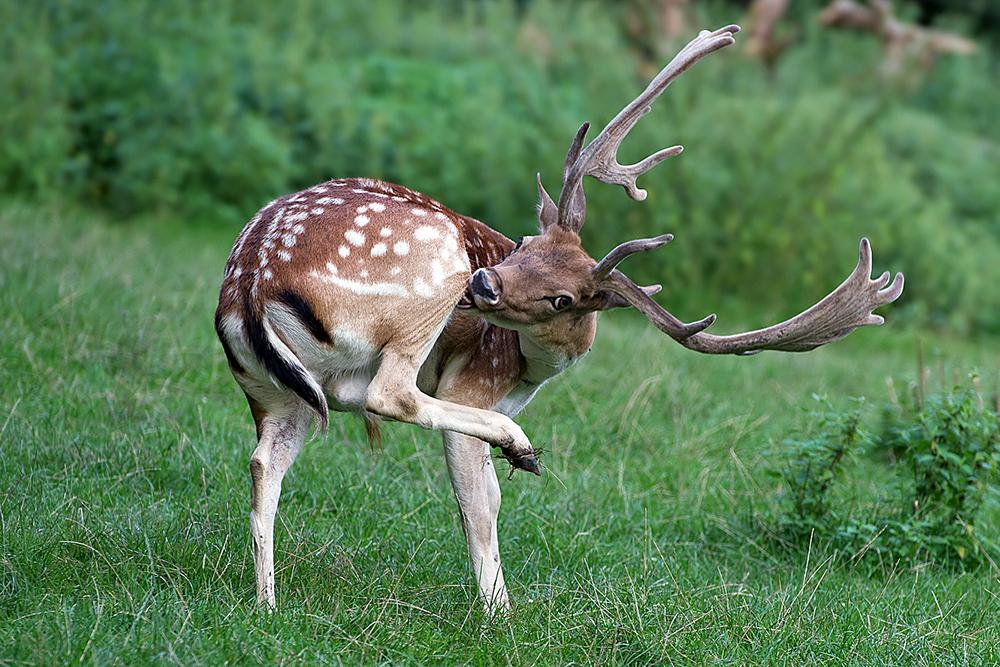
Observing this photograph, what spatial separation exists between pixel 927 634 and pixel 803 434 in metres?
2.01

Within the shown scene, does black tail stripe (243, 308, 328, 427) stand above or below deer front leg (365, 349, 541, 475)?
above

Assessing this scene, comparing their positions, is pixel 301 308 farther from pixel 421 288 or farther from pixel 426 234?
pixel 426 234

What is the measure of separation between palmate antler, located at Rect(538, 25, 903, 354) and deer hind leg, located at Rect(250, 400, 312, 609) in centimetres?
114

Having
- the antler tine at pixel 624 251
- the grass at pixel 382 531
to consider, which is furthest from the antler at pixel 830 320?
the grass at pixel 382 531

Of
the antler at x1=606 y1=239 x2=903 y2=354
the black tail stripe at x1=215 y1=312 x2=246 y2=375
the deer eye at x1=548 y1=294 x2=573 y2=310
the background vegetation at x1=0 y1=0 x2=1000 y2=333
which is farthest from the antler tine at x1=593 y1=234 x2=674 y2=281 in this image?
the background vegetation at x1=0 y1=0 x2=1000 y2=333

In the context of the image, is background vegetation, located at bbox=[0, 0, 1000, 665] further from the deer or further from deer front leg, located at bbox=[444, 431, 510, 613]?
the deer

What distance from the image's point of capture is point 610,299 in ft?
14.5

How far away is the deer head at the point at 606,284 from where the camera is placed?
13.6 ft

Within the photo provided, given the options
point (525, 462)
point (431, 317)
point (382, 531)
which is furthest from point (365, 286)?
point (382, 531)

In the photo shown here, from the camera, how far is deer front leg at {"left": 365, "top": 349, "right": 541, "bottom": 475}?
4.19 metres

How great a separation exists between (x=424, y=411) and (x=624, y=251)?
2.70 feet

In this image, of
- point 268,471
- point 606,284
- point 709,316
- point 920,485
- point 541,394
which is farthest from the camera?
point 541,394

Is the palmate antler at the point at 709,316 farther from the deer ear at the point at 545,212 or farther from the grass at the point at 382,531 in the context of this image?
the grass at the point at 382,531

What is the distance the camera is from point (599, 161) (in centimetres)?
463
